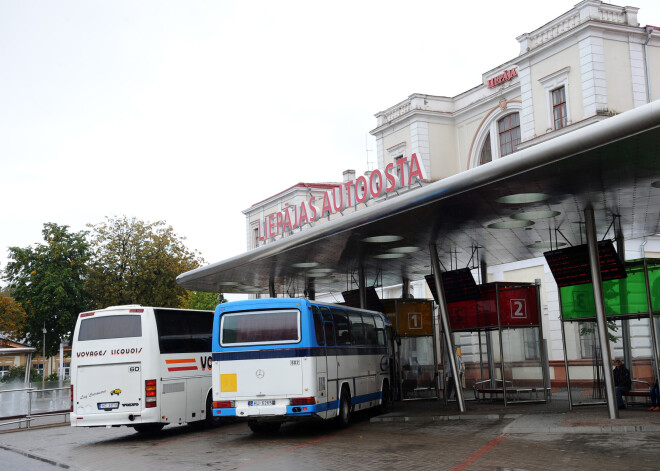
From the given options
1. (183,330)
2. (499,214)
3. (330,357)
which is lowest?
(330,357)

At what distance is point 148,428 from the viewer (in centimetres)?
1902

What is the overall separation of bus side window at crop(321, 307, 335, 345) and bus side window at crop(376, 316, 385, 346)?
4077 mm

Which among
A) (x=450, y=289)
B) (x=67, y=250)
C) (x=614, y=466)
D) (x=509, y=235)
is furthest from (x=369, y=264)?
(x=67, y=250)

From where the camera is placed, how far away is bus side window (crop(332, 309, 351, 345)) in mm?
17438

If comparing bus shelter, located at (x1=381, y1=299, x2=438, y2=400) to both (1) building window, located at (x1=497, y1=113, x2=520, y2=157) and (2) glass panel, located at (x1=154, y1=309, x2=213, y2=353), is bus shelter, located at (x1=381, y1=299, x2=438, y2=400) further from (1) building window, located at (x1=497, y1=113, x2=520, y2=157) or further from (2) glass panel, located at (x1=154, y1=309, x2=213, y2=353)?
(1) building window, located at (x1=497, y1=113, x2=520, y2=157)

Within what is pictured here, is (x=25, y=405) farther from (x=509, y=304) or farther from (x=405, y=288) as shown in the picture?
(x=509, y=304)

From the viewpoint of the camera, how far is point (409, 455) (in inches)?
483

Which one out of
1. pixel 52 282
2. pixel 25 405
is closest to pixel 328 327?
pixel 25 405

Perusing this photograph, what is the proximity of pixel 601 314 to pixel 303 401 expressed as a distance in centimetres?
647

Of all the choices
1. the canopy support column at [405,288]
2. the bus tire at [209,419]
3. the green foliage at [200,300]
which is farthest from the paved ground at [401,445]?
the green foliage at [200,300]

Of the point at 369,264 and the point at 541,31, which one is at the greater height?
the point at 541,31

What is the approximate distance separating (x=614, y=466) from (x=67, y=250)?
44.7 m

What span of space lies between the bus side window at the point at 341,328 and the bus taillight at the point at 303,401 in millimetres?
2201

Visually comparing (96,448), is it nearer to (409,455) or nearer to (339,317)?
(339,317)
